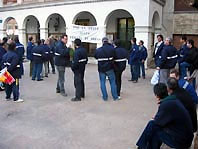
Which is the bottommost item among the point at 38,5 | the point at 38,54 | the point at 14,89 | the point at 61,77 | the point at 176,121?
the point at 14,89

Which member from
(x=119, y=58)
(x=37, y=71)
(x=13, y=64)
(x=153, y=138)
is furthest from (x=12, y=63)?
(x=153, y=138)

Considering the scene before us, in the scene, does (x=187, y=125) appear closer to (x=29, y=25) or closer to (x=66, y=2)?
(x=66, y=2)

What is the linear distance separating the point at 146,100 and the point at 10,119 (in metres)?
4.01

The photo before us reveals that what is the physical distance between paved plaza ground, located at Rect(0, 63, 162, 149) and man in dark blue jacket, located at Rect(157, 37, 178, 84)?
90cm

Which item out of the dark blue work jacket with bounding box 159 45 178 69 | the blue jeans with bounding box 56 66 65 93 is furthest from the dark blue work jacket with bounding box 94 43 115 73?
the dark blue work jacket with bounding box 159 45 178 69

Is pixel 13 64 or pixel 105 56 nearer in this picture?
pixel 13 64

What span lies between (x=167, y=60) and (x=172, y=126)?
4545 millimetres

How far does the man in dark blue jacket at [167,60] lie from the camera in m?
8.02

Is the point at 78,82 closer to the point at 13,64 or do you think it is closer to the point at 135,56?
the point at 13,64

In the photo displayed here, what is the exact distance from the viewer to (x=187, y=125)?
3.74 meters

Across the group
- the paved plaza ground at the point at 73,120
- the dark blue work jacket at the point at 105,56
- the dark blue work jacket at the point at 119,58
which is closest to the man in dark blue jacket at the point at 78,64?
the paved plaza ground at the point at 73,120

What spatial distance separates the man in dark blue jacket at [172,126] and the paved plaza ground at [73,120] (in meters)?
0.89

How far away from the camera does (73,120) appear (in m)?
6.16

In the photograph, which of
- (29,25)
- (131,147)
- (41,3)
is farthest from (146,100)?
(29,25)
